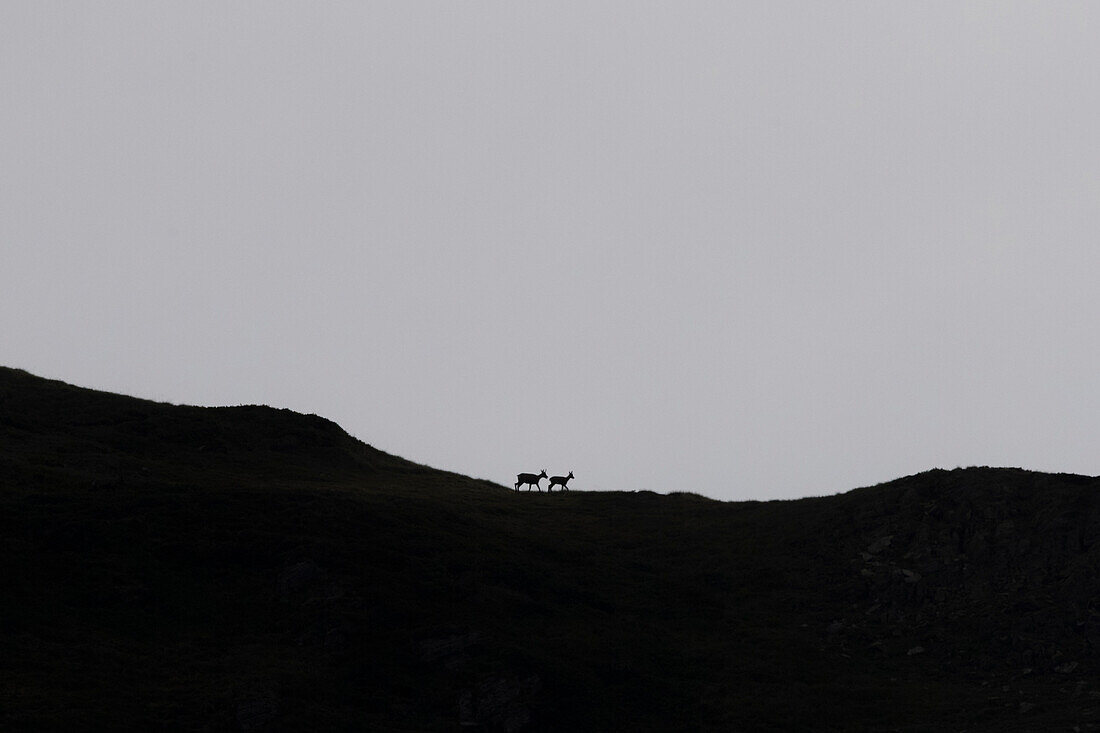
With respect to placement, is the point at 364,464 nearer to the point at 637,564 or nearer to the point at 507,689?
the point at 637,564

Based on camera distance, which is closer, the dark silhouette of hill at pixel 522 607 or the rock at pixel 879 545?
the dark silhouette of hill at pixel 522 607

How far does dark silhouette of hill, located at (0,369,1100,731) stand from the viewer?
114 ft

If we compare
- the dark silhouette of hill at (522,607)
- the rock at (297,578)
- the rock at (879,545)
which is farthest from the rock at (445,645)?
the rock at (879,545)

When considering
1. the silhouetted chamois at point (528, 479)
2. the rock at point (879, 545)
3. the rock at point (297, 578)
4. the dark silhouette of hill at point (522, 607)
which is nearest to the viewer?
the dark silhouette of hill at point (522, 607)

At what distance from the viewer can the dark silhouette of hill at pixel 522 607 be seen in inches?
1369

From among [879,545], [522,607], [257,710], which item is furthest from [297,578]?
[879,545]

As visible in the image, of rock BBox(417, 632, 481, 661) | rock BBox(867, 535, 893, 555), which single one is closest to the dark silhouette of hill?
rock BBox(417, 632, 481, 661)

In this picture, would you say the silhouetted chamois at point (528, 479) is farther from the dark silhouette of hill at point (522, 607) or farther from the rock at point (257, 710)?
the rock at point (257, 710)

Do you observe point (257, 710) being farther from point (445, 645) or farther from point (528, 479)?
point (528, 479)

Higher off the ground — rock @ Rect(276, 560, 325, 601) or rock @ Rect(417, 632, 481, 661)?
rock @ Rect(276, 560, 325, 601)

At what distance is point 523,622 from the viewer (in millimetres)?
40781

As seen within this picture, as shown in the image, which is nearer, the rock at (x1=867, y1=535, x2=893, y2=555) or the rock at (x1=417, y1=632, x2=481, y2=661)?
the rock at (x1=417, y1=632, x2=481, y2=661)

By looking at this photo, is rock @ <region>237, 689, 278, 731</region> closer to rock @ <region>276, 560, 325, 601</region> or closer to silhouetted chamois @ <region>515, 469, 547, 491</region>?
rock @ <region>276, 560, 325, 601</region>

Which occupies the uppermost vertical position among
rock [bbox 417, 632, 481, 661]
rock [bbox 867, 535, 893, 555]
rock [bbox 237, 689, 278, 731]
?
rock [bbox 867, 535, 893, 555]
